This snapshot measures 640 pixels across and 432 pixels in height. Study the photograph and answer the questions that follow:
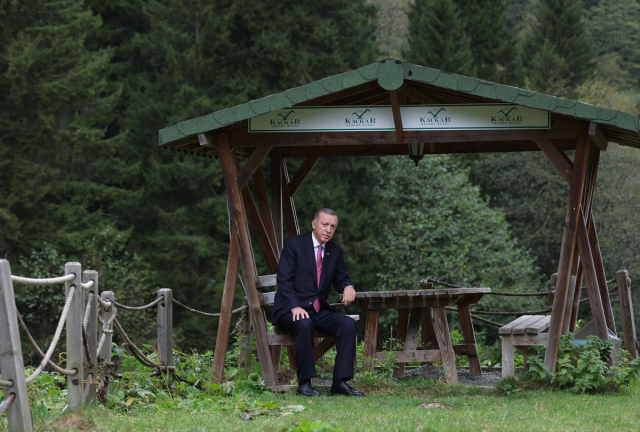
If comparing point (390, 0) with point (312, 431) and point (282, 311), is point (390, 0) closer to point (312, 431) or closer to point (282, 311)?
point (282, 311)

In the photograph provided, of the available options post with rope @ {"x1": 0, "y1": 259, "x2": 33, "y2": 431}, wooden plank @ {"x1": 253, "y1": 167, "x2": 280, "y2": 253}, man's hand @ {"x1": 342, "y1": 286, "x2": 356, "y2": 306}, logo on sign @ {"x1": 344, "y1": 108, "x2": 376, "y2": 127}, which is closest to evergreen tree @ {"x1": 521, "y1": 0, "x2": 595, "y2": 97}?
wooden plank @ {"x1": 253, "y1": 167, "x2": 280, "y2": 253}

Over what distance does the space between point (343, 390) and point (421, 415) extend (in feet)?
4.71

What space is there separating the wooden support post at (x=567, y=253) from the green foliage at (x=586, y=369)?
3.3 inches

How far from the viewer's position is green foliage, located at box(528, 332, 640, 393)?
25.9 ft

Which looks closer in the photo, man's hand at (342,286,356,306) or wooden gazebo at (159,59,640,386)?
wooden gazebo at (159,59,640,386)

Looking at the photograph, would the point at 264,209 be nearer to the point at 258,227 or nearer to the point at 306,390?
the point at 258,227

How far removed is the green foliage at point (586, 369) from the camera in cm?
791

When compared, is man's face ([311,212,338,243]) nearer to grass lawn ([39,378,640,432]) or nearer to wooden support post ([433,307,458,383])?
wooden support post ([433,307,458,383])

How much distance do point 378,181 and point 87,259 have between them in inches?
392

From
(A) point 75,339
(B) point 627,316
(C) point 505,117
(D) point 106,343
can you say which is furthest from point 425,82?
(B) point 627,316

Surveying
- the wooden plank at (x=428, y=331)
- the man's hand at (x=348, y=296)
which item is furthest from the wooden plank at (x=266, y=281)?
the wooden plank at (x=428, y=331)

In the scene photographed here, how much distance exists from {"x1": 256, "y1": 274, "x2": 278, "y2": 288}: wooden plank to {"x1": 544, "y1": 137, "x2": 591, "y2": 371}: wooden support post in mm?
2805

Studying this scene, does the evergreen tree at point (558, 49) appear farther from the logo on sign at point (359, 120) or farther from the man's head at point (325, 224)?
the man's head at point (325, 224)

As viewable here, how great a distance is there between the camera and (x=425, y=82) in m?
8.05
